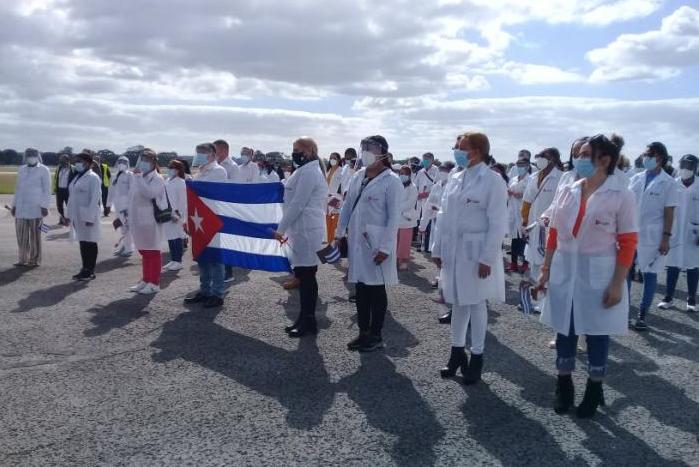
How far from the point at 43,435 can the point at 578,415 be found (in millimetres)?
3735

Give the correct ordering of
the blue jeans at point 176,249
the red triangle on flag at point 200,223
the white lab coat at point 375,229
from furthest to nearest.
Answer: the blue jeans at point 176,249 → the red triangle on flag at point 200,223 → the white lab coat at point 375,229

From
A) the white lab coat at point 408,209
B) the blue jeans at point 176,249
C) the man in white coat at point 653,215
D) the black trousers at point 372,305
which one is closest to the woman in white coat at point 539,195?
the man in white coat at point 653,215

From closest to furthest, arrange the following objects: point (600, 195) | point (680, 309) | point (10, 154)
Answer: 1. point (600, 195)
2. point (680, 309)
3. point (10, 154)

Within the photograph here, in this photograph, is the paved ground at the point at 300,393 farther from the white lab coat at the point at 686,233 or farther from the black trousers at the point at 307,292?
the white lab coat at the point at 686,233

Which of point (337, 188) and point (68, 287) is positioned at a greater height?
point (337, 188)

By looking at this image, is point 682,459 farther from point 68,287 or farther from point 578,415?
point 68,287

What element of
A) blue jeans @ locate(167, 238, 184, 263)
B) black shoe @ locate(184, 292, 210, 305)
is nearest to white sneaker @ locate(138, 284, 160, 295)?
black shoe @ locate(184, 292, 210, 305)

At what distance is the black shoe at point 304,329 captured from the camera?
6.84 m

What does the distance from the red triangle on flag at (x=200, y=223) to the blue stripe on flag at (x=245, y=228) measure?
77mm

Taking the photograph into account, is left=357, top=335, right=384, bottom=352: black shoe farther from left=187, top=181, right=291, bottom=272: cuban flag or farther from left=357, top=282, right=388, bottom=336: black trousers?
left=187, top=181, right=291, bottom=272: cuban flag

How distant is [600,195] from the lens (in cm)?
444

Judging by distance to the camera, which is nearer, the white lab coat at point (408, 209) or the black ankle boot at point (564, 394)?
the black ankle boot at point (564, 394)

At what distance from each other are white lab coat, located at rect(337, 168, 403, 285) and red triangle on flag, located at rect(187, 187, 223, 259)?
100 inches

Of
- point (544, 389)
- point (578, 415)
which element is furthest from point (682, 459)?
point (544, 389)
